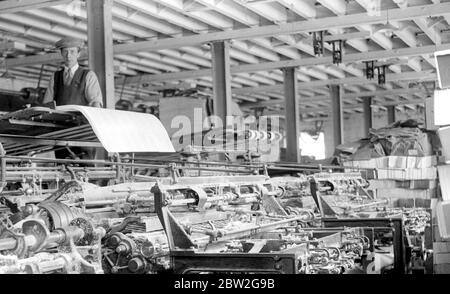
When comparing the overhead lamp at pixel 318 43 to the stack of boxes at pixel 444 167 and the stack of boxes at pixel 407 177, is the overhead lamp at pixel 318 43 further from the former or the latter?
the stack of boxes at pixel 444 167

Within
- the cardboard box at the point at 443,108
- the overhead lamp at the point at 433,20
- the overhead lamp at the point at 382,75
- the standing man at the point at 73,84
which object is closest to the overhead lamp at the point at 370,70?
the overhead lamp at the point at 382,75

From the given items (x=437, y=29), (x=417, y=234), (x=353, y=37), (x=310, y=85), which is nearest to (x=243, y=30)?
(x=353, y=37)

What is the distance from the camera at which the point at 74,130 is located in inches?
139

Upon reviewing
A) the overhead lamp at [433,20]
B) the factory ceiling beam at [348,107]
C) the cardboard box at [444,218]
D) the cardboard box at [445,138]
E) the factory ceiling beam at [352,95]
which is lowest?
the cardboard box at [444,218]

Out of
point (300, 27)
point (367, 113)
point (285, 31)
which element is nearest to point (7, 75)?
point (285, 31)

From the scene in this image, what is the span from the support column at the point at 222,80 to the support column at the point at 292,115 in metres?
2.00

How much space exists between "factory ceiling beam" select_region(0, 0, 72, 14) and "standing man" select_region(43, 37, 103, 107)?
1.49 meters

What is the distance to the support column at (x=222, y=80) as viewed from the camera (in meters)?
8.26

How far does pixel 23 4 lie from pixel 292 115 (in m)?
4.73

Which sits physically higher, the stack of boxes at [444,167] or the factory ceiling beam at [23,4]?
the factory ceiling beam at [23,4]

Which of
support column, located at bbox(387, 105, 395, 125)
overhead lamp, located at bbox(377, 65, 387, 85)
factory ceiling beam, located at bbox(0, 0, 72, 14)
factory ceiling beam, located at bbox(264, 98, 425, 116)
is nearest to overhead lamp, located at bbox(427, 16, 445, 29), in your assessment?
overhead lamp, located at bbox(377, 65, 387, 85)

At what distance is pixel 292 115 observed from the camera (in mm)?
10078

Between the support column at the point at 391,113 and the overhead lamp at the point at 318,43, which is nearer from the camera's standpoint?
the overhead lamp at the point at 318,43
